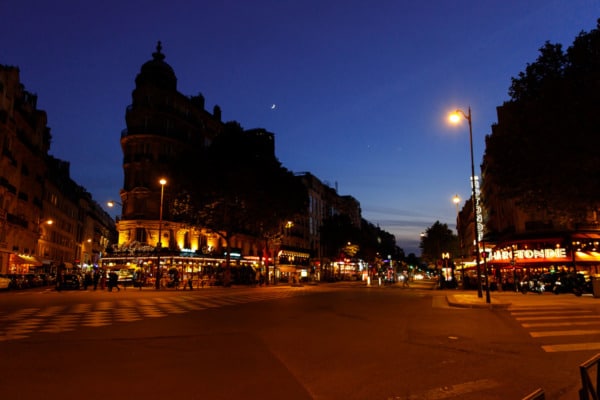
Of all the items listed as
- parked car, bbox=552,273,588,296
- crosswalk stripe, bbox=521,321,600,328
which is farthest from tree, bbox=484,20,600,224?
parked car, bbox=552,273,588,296

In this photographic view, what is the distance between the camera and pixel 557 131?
1953 cm

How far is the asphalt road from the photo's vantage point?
7152mm

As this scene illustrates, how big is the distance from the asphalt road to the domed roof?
45.3 m

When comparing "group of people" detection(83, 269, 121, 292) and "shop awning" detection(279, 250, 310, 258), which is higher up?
"shop awning" detection(279, 250, 310, 258)

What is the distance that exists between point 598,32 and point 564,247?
28693 mm

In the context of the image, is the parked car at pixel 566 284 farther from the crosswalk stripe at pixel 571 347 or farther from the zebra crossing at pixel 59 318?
the zebra crossing at pixel 59 318

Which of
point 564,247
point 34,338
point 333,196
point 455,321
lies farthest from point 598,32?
point 333,196

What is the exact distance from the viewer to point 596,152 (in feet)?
61.4

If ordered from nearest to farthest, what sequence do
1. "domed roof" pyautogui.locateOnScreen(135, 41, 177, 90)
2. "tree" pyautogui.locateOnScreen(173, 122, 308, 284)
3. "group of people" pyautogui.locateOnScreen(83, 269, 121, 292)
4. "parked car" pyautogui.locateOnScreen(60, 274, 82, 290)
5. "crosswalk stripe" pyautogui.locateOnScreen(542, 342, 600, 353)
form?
1. "crosswalk stripe" pyautogui.locateOnScreen(542, 342, 600, 353)
2. "group of people" pyautogui.locateOnScreen(83, 269, 121, 292)
3. "parked car" pyautogui.locateOnScreen(60, 274, 82, 290)
4. "tree" pyautogui.locateOnScreen(173, 122, 308, 284)
5. "domed roof" pyautogui.locateOnScreen(135, 41, 177, 90)

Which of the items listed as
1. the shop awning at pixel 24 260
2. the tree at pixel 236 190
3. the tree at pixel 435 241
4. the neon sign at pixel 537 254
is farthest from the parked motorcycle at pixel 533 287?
the tree at pixel 435 241

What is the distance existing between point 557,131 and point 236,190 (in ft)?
113

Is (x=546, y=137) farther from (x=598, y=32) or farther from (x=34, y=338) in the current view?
(x=34, y=338)

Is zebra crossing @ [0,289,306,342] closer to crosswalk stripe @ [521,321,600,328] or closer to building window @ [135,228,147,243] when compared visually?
crosswalk stripe @ [521,321,600,328]

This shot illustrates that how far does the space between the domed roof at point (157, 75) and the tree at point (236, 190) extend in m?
11.4
